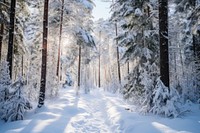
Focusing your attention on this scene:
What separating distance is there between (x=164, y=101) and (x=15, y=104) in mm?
6049

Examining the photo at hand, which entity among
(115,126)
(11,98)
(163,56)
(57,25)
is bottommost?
(115,126)

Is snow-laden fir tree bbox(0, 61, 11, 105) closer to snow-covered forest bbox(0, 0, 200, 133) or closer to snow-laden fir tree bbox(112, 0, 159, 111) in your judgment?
snow-covered forest bbox(0, 0, 200, 133)

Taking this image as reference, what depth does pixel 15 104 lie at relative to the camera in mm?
10102

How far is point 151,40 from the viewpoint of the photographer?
1460 cm

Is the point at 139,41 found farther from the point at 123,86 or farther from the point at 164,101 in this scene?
the point at 164,101

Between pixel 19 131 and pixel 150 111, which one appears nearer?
pixel 19 131

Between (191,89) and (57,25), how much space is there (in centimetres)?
1232

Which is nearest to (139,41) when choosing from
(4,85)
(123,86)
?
(123,86)

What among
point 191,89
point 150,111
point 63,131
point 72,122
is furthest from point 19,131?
point 191,89

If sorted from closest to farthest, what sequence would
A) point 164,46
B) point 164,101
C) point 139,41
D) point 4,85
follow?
point 164,101, point 164,46, point 4,85, point 139,41

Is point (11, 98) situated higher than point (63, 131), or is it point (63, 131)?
point (11, 98)

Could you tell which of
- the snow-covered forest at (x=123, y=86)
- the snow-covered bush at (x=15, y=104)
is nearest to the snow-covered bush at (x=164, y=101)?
the snow-covered forest at (x=123, y=86)

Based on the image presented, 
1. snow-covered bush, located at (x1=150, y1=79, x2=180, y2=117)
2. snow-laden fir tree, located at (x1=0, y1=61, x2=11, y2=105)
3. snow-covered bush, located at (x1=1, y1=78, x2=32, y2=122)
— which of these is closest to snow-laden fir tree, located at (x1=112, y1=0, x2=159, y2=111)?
snow-covered bush, located at (x1=150, y1=79, x2=180, y2=117)

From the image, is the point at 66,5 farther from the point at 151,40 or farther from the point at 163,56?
the point at 163,56
